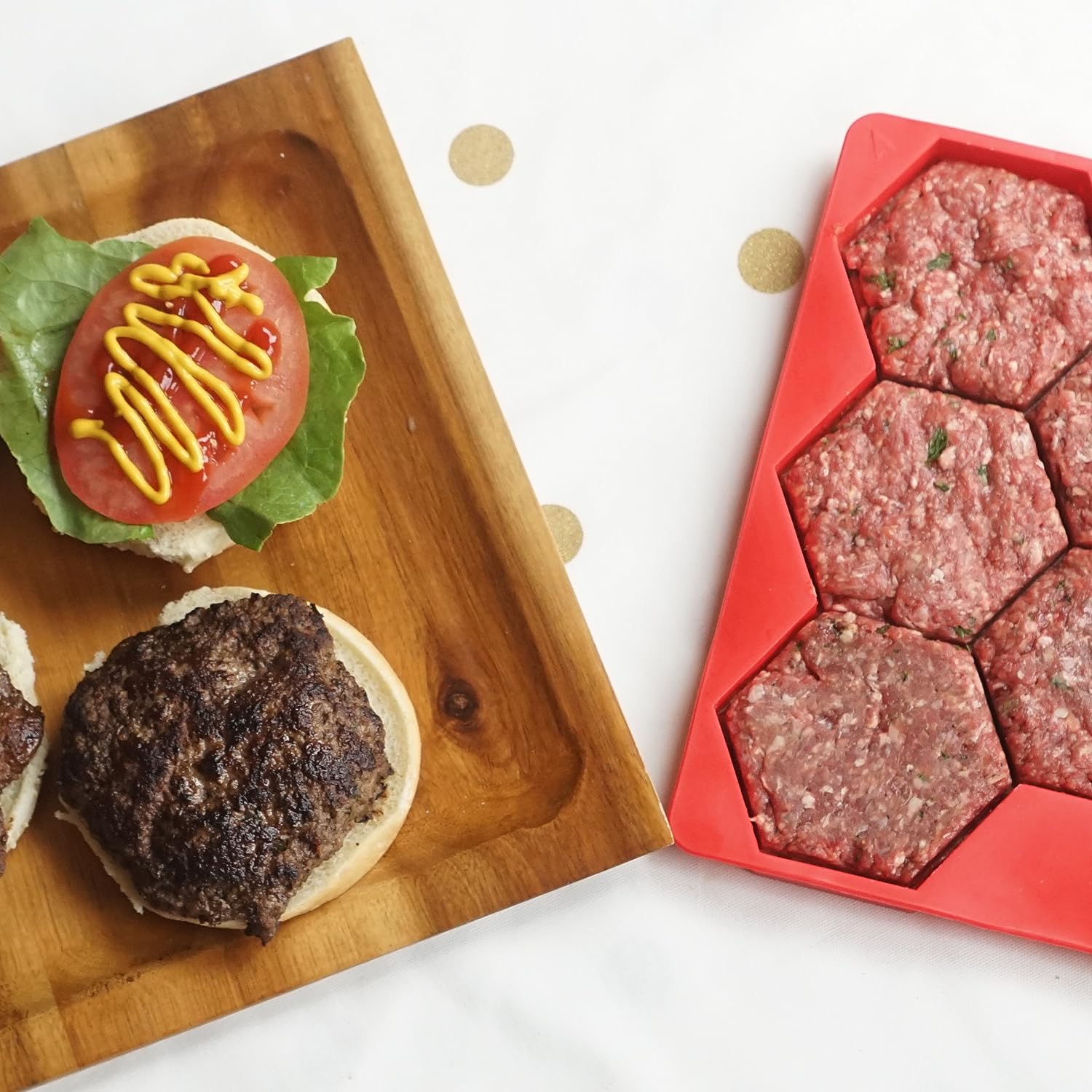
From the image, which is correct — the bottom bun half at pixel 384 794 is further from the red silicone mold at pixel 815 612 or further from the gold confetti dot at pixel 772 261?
the gold confetti dot at pixel 772 261

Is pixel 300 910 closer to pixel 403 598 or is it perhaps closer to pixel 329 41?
pixel 403 598

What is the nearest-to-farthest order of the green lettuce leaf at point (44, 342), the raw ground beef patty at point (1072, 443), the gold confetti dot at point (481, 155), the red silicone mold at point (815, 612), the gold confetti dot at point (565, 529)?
the green lettuce leaf at point (44, 342), the red silicone mold at point (815, 612), the raw ground beef patty at point (1072, 443), the gold confetti dot at point (565, 529), the gold confetti dot at point (481, 155)

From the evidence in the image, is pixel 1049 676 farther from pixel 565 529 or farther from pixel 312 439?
pixel 312 439

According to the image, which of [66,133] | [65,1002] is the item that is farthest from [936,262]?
[65,1002]

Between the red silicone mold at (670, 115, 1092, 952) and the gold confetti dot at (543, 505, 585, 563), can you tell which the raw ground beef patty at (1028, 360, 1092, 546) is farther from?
the gold confetti dot at (543, 505, 585, 563)

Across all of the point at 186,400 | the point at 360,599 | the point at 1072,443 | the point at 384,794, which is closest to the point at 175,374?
the point at 186,400

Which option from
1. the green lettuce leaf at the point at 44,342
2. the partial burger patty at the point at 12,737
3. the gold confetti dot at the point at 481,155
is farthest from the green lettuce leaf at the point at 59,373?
the gold confetti dot at the point at 481,155
